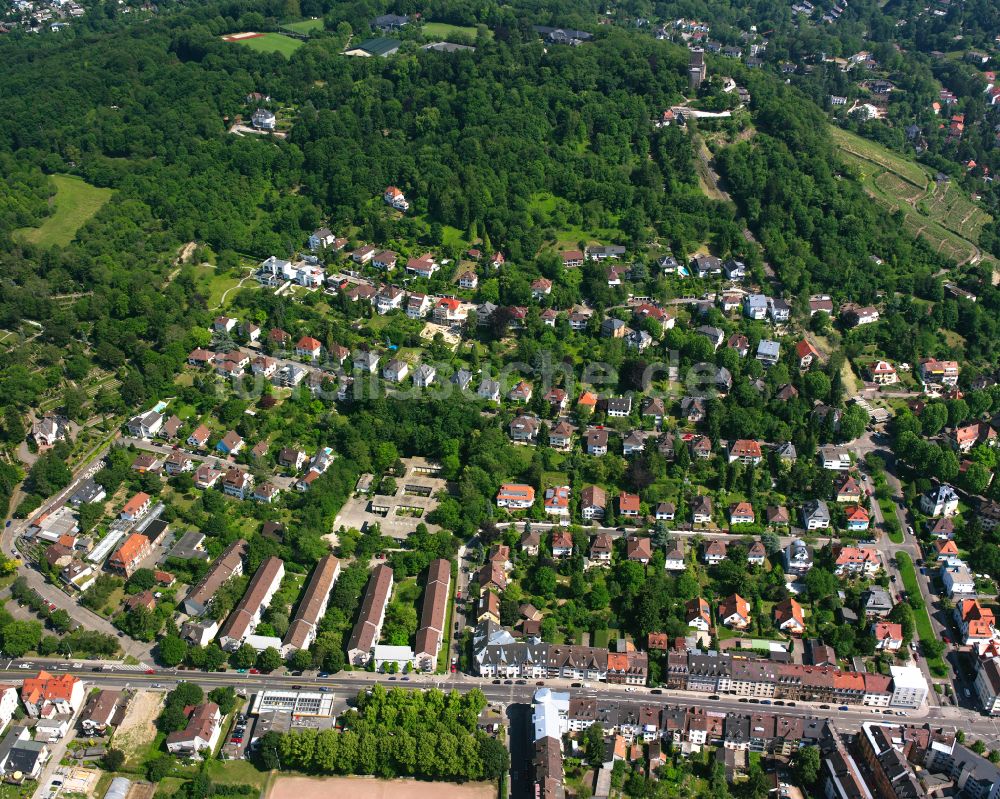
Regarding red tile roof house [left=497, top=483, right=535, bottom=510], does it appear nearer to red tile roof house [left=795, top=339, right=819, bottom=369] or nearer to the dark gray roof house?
red tile roof house [left=795, top=339, right=819, bottom=369]

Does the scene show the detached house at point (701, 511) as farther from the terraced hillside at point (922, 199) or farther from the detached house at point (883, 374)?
the terraced hillside at point (922, 199)

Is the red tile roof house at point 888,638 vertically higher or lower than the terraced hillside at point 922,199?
higher

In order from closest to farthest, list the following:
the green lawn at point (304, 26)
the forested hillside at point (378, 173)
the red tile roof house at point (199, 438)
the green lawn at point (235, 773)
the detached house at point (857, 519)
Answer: the green lawn at point (235, 773)
the detached house at point (857, 519)
the red tile roof house at point (199, 438)
the forested hillside at point (378, 173)
the green lawn at point (304, 26)

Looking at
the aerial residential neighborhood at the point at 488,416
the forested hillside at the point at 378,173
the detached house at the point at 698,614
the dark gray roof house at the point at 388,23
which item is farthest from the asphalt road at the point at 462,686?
the dark gray roof house at the point at 388,23

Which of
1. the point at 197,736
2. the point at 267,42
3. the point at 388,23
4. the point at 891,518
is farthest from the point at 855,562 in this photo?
the point at 267,42

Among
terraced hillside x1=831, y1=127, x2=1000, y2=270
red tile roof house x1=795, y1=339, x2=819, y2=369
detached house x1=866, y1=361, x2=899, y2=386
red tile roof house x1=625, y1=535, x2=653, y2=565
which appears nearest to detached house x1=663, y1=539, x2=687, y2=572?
red tile roof house x1=625, y1=535, x2=653, y2=565

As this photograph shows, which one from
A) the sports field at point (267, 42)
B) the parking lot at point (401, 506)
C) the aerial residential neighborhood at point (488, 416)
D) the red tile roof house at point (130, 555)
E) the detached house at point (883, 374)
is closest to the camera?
the aerial residential neighborhood at point (488, 416)

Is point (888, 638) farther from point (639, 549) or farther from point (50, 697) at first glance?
point (50, 697)
